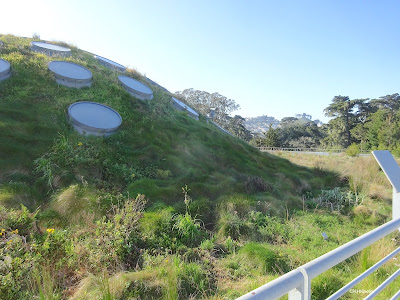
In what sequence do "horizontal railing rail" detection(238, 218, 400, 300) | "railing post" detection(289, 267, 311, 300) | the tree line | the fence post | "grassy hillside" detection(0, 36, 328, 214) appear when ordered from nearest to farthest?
"horizontal railing rail" detection(238, 218, 400, 300) → "railing post" detection(289, 267, 311, 300) → the fence post → "grassy hillside" detection(0, 36, 328, 214) → the tree line

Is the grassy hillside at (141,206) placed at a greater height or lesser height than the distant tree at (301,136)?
lesser

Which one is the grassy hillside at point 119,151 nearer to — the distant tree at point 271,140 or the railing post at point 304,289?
the railing post at point 304,289

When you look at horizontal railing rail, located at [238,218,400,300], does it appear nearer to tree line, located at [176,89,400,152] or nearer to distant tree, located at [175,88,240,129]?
tree line, located at [176,89,400,152]

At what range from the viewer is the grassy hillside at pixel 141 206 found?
3.84m

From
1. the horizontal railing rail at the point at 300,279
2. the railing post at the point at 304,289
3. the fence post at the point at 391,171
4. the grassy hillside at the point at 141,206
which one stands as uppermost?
the fence post at the point at 391,171

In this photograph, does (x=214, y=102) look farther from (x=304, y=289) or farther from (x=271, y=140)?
(x=304, y=289)

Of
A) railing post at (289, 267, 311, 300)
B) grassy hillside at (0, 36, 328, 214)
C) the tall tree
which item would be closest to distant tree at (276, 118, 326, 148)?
the tall tree

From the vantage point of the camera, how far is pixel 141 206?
5785 millimetres

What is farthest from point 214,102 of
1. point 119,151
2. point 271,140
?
point 119,151

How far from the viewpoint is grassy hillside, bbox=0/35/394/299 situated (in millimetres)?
3840

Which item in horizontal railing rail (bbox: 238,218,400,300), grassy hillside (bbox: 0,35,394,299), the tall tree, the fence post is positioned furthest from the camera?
the tall tree

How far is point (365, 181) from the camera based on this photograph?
1048cm

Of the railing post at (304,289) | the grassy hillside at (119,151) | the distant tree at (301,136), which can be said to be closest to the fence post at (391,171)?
the railing post at (304,289)

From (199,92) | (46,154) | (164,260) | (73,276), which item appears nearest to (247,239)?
(164,260)
